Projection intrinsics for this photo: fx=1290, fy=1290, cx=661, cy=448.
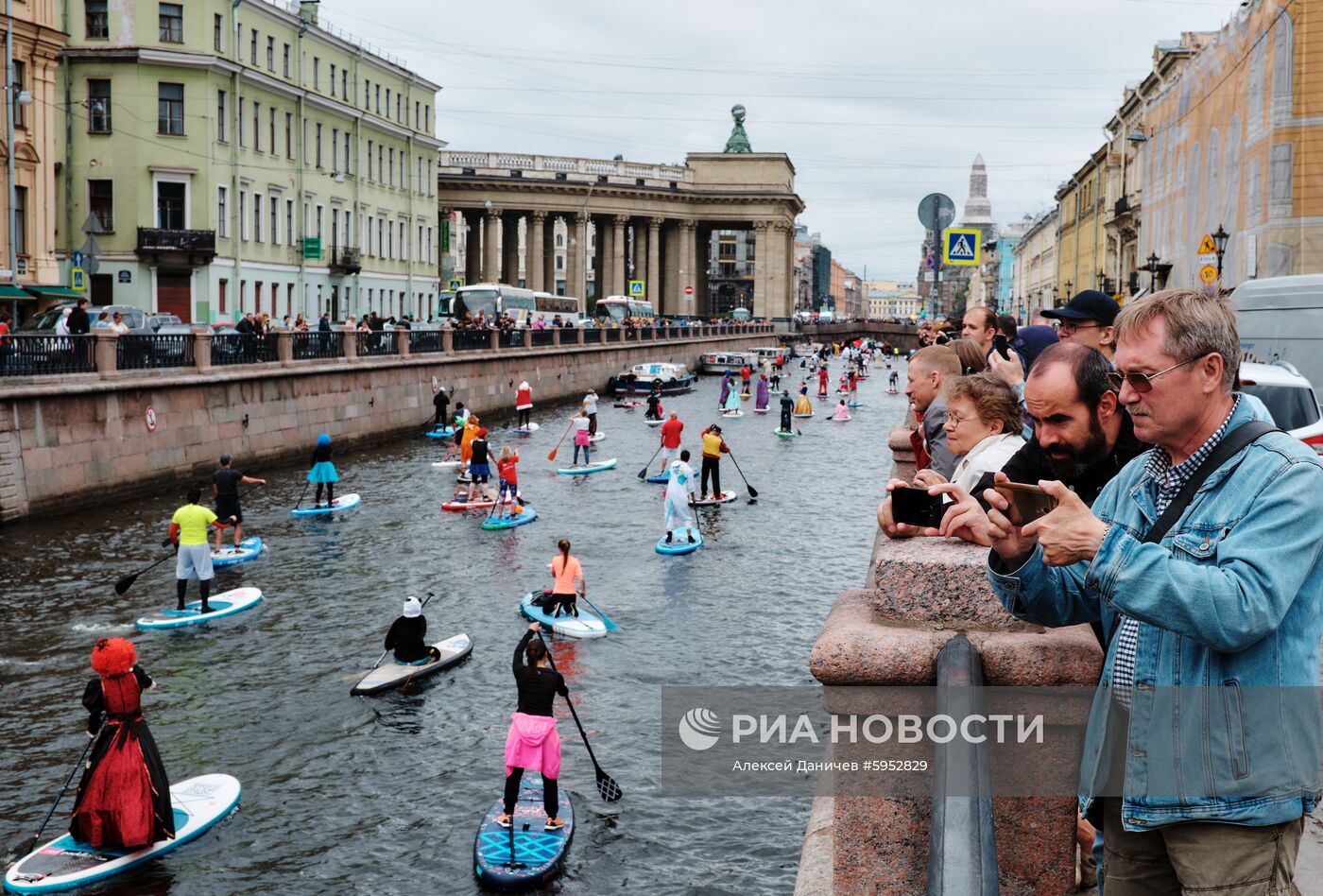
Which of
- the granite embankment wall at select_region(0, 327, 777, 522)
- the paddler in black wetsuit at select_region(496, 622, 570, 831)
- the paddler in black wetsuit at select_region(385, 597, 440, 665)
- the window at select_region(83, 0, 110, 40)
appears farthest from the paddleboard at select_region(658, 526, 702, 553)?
the window at select_region(83, 0, 110, 40)

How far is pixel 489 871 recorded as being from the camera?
32.6 feet

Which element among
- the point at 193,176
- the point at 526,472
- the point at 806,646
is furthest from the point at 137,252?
the point at 806,646

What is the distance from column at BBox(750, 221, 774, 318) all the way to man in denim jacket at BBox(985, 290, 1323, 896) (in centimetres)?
11560

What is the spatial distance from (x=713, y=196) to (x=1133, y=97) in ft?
163

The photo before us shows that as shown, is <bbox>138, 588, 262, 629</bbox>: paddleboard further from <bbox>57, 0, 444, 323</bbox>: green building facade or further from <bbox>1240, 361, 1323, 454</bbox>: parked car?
<bbox>57, 0, 444, 323</bbox>: green building facade

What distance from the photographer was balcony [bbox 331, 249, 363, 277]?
60.8m

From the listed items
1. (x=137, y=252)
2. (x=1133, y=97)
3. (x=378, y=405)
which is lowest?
(x=378, y=405)

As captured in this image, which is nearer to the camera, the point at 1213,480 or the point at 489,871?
the point at 1213,480

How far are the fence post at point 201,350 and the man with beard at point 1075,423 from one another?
28.7 meters

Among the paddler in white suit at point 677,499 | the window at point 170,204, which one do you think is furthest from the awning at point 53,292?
the paddler in white suit at point 677,499

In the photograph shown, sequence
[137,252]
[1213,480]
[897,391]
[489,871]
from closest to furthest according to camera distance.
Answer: [1213,480]
[489,871]
[137,252]
[897,391]

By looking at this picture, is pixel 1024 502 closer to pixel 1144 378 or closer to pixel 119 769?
pixel 1144 378

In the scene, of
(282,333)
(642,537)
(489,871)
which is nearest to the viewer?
(489,871)

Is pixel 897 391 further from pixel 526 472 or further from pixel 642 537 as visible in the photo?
pixel 642 537
